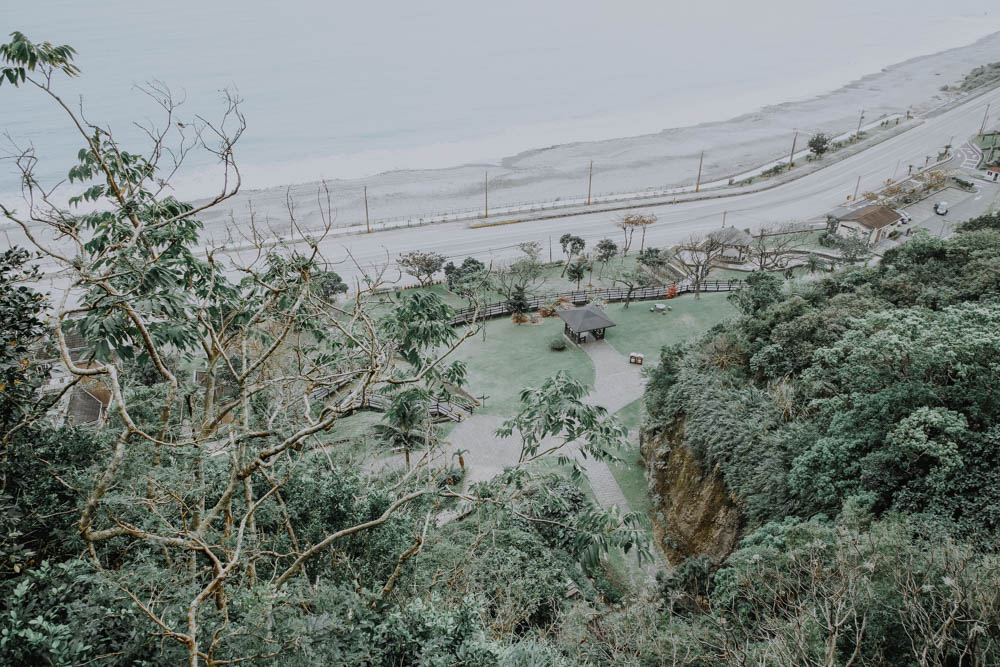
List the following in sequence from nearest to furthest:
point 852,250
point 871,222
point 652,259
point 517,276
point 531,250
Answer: point 852,250 → point 652,259 → point 517,276 → point 531,250 → point 871,222

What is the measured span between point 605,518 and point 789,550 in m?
4.63

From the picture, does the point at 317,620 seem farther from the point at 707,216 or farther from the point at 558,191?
the point at 558,191

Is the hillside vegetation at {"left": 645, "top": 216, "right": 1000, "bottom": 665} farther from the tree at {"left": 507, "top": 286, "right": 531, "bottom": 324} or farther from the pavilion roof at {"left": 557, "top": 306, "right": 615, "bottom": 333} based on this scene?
the tree at {"left": 507, "top": 286, "right": 531, "bottom": 324}

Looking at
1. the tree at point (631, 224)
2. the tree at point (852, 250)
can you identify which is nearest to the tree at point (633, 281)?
the tree at point (631, 224)

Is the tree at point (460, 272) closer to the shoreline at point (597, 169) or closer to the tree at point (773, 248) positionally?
the shoreline at point (597, 169)

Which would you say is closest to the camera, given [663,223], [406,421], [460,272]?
[406,421]

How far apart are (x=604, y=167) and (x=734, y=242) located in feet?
70.1

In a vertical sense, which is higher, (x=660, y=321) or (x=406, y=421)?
(x=406, y=421)

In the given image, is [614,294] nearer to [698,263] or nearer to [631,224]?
[698,263]

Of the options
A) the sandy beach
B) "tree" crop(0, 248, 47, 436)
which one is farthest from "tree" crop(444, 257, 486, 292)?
"tree" crop(0, 248, 47, 436)

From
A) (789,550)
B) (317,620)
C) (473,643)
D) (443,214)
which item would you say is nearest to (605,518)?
(473,643)

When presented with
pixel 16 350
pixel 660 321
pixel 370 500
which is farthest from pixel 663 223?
pixel 16 350

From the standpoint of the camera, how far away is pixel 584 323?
1048 inches

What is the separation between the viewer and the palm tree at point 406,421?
8422 mm
